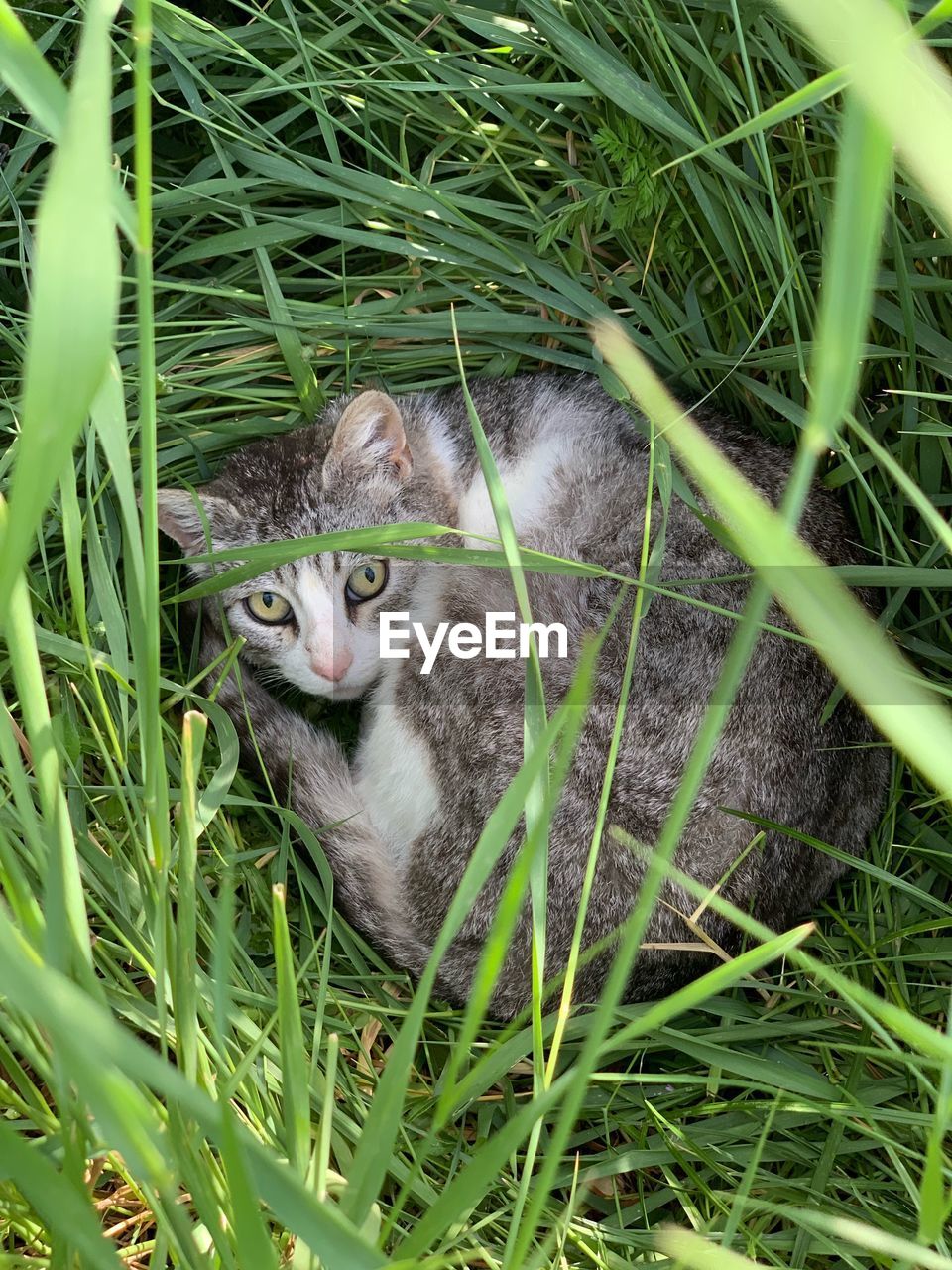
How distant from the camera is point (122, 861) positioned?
7.39 feet

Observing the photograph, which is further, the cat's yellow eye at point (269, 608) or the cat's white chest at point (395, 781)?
the cat's yellow eye at point (269, 608)

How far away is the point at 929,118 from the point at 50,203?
0.79 meters

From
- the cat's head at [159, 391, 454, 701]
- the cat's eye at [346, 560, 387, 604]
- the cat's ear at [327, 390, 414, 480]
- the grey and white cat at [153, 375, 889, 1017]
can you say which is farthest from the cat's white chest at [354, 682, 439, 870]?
the cat's ear at [327, 390, 414, 480]

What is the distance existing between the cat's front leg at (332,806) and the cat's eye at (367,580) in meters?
0.37

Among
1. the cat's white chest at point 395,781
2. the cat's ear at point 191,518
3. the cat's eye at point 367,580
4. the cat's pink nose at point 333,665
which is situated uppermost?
the cat's ear at point 191,518

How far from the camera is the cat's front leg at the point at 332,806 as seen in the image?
2557mm

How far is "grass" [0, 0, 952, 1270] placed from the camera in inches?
53.3

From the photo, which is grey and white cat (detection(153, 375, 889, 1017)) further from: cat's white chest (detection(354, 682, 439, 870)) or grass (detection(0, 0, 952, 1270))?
grass (detection(0, 0, 952, 1270))

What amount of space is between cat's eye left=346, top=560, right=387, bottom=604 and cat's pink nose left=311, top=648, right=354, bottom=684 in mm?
179

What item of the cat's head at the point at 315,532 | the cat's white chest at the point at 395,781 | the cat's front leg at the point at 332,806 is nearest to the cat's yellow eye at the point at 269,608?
the cat's head at the point at 315,532

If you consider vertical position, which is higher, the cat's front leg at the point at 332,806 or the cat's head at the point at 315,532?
the cat's head at the point at 315,532

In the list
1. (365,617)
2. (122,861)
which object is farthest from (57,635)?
(365,617)

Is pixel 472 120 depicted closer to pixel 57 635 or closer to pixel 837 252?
pixel 57 635

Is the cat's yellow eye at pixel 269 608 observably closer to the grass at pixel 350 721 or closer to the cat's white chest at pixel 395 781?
the grass at pixel 350 721
